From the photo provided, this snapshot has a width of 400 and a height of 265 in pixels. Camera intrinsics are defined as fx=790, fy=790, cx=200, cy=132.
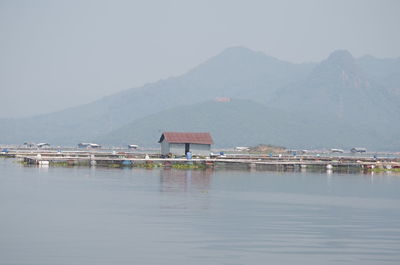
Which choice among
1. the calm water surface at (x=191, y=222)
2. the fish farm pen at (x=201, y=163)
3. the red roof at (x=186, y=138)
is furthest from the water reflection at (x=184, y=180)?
the red roof at (x=186, y=138)

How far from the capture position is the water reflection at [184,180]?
208 feet

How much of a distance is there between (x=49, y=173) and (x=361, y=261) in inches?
2041

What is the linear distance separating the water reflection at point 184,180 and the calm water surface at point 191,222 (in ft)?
0.81

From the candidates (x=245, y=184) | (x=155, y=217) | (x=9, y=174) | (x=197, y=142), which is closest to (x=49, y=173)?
(x=9, y=174)

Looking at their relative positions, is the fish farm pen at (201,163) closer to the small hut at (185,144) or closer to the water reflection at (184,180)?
the small hut at (185,144)

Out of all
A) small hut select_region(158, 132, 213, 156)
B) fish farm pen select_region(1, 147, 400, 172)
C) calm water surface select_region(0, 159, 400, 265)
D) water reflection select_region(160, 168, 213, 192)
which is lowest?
calm water surface select_region(0, 159, 400, 265)

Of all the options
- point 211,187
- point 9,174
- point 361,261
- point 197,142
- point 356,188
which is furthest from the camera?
point 197,142

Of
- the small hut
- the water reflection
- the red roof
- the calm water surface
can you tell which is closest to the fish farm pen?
the small hut

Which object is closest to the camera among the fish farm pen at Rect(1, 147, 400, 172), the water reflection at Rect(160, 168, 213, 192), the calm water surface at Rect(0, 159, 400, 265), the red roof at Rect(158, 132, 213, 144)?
the calm water surface at Rect(0, 159, 400, 265)

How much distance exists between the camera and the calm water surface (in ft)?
106

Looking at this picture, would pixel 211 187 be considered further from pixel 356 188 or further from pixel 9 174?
pixel 9 174

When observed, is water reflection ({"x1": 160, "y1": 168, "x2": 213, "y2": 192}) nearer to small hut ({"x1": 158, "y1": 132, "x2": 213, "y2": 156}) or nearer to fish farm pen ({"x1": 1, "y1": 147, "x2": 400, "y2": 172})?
fish farm pen ({"x1": 1, "y1": 147, "x2": 400, "y2": 172})

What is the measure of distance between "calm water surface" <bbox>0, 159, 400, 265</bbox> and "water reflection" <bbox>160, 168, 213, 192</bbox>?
0.25 meters

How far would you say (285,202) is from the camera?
181 ft
